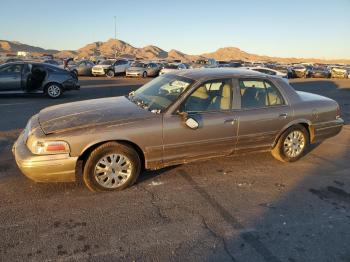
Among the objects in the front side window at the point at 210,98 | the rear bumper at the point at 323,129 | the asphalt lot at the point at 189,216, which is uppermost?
the front side window at the point at 210,98

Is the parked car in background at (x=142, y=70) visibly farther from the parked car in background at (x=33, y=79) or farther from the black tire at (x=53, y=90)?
the black tire at (x=53, y=90)

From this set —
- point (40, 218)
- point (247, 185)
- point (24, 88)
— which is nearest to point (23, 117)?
point (24, 88)

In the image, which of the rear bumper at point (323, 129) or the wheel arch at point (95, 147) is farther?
the rear bumper at point (323, 129)

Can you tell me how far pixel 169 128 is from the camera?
15.4 feet

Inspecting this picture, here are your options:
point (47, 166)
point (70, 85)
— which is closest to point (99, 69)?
point (70, 85)

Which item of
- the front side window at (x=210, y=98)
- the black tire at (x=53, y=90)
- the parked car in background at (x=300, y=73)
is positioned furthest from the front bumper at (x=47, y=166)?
the parked car in background at (x=300, y=73)

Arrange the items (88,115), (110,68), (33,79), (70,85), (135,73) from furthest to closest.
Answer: (110,68), (135,73), (70,85), (33,79), (88,115)

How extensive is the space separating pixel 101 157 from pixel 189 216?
135cm

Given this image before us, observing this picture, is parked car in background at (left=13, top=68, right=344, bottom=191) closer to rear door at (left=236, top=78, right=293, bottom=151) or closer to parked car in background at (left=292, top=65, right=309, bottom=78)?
rear door at (left=236, top=78, right=293, bottom=151)

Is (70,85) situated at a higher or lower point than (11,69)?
lower

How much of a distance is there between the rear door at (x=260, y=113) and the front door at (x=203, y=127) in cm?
19

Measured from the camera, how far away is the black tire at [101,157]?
4.35 meters

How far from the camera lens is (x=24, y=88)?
12836 mm

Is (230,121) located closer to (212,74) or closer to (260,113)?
(260,113)
